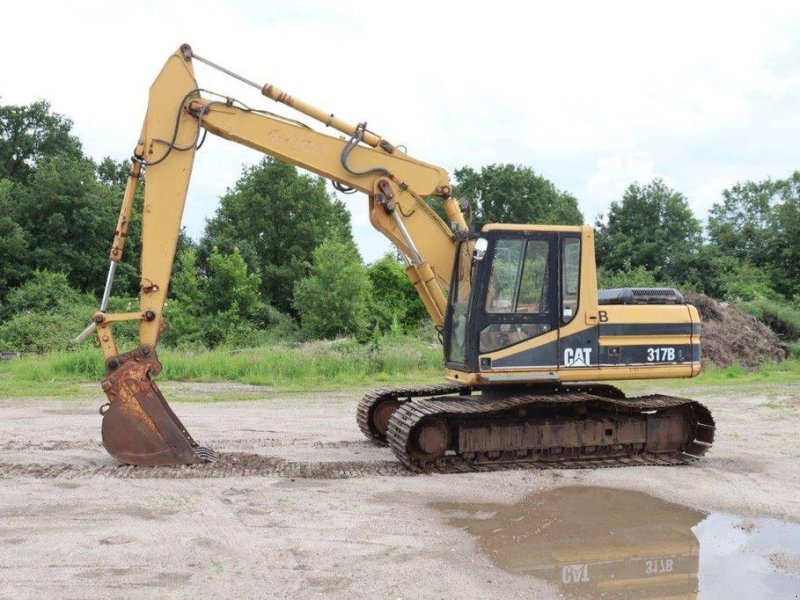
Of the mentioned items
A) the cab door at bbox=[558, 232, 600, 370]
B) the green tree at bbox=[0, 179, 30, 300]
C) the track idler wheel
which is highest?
the green tree at bbox=[0, 179, 30, 300]

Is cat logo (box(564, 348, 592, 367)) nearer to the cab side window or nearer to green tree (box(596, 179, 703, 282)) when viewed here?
the cab side window

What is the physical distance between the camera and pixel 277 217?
49.8 m

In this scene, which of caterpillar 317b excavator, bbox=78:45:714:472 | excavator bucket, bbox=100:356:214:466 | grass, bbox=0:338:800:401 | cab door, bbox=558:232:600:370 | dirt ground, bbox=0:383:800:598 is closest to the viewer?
dirt ground, bbox=0:383:800:598

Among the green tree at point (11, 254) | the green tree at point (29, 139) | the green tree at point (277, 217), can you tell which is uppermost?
the green tree at point (29, 139)

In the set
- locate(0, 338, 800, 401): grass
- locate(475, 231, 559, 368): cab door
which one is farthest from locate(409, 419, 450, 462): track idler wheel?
locate(0, 338, 800, 401): grass

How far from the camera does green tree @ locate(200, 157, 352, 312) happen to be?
161 feet

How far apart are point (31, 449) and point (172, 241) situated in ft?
10.4

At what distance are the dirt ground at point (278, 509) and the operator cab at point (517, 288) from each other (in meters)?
1.43

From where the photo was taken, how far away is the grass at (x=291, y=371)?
18734 mm

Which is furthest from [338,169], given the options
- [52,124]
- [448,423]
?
[52,124]

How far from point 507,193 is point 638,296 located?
43336 millimetres

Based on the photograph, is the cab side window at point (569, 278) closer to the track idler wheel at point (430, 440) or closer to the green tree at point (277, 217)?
the track idler wheel at point (430, 440)

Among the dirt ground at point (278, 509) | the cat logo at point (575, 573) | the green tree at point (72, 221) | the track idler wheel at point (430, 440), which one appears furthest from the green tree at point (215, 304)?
the cat logo at point (575, 573)

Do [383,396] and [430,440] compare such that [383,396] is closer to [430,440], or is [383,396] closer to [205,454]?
[430,440]
